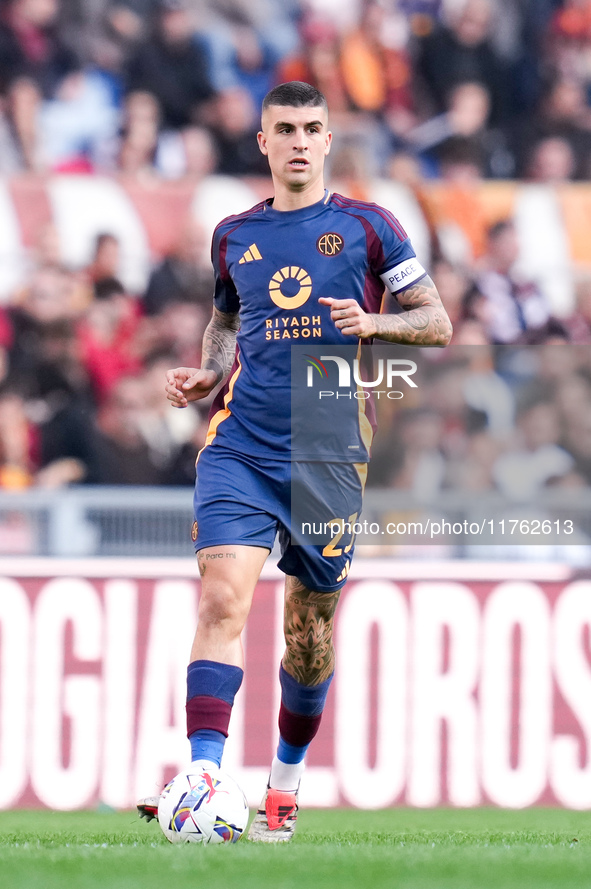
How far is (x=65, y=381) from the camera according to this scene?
25.7 ft

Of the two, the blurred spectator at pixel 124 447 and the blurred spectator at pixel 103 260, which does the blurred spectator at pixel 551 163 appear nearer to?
the blurred spectator at pixel 103 260

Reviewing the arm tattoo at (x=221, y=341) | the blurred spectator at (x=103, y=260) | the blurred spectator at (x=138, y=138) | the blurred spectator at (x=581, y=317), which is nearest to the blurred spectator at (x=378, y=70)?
the blurred spectator at (x=138, y=138)

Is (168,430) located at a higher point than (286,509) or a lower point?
higher

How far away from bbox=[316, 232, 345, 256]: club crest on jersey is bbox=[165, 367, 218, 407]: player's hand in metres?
→ 0.56

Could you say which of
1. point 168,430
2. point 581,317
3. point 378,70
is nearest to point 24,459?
point 168,430

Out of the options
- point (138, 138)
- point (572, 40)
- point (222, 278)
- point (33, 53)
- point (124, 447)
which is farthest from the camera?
point (572, 40)

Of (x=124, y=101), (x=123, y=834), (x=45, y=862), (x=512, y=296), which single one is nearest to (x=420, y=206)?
(x=512, y=296)

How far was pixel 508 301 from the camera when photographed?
29.3ft

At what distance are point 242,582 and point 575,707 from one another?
124 inches

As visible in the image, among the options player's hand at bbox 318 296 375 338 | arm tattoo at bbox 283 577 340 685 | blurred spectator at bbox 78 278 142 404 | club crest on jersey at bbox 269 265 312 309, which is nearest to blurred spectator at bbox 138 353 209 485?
blurred spectator at bbox 78 278 142 404

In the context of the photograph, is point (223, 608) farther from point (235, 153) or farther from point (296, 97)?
point (235, 153)

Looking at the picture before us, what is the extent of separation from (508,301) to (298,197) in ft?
15.7

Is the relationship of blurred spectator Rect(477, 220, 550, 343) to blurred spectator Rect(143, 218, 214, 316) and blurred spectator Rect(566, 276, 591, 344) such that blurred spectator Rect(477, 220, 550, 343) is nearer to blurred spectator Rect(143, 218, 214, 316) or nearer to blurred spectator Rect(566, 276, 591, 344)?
blurred spectator Rect(566, 276, 591, 344)

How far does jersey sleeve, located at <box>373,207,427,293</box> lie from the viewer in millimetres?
4340
